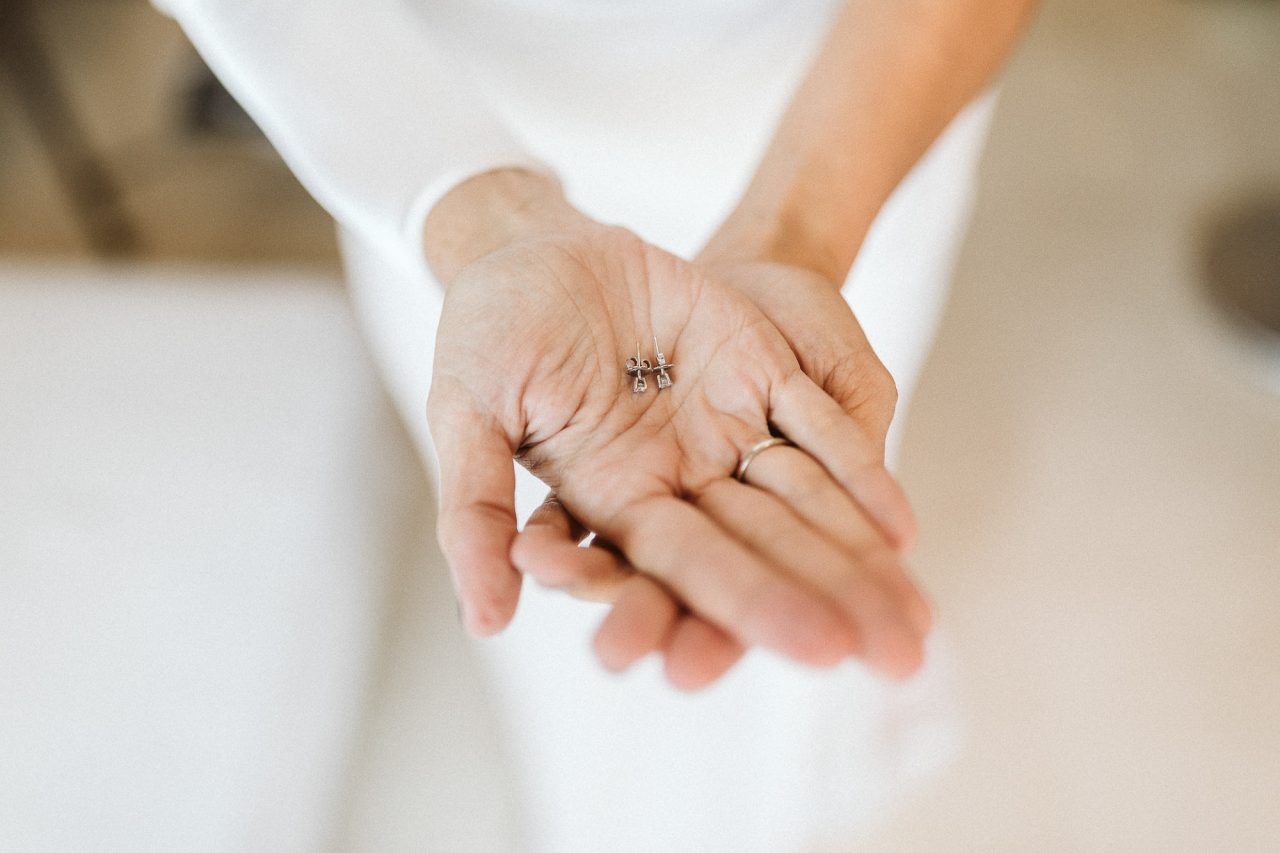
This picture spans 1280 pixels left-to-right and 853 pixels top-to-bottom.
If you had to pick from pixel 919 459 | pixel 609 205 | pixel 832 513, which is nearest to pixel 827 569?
pixel 832 513

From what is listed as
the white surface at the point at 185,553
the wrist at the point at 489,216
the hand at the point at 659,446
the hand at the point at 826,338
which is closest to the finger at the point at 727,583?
the hand at the point at 659,446

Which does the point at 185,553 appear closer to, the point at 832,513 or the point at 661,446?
the point at 661,446

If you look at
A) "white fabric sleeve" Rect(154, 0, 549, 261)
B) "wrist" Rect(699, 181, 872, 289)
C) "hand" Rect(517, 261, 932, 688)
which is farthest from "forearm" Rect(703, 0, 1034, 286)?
"white fabric sleeve" Rect(154, 0, 549, 261)

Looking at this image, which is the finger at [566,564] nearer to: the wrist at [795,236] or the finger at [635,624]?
the finger at [635,624]

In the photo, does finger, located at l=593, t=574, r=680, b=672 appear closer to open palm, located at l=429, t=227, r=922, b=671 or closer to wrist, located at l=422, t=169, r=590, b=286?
open palm, located at l=429, t=227, r=922, b=671

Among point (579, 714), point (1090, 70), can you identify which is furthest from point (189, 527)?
point (1090, 70)

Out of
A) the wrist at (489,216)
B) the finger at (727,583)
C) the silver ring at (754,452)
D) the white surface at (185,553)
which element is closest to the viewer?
the finger at (727,583)
